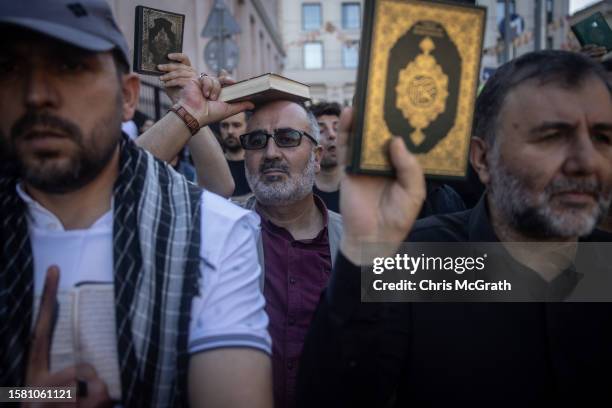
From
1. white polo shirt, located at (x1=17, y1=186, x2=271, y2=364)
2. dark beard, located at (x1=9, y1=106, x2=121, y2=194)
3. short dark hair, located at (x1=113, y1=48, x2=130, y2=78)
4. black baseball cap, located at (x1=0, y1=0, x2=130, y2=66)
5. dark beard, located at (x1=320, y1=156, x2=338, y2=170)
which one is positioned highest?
black baseball cap, located at (x1=0, y1=0, x2=130, y2=66)

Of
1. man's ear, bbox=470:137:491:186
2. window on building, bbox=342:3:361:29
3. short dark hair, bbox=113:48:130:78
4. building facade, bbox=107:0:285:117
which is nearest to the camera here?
short dark hair, bbox=113:48:130:78

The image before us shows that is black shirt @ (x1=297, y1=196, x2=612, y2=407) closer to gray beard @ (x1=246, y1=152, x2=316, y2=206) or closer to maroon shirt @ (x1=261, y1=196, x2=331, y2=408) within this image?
maroon shirt @ (x1=261, y1=196, x2=331, y2=408)

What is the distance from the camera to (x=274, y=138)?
109 inches

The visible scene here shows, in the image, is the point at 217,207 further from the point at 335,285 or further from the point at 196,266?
the point at 335,285

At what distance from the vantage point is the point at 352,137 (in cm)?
137

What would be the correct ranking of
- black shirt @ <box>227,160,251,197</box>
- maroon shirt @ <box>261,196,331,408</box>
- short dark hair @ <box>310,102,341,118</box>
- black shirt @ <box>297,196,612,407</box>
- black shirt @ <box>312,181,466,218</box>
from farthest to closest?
short dark hair @ <box>310,102,341,118</box> < black shirt @ <box>227,160,251,197</box> < black shirt @ <box>312,181,466,218</box> < maroon shirt @ <box>261,196,331,408</box> < black shirt @ <box>297,196,612,407</box>

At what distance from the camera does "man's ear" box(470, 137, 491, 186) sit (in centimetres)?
177

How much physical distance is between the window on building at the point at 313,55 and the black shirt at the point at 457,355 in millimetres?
35437

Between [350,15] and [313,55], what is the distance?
11.4ft

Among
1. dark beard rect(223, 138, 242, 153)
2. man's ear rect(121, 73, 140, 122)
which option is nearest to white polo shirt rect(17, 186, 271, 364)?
man's ear rect(121, 73, 140, 122)

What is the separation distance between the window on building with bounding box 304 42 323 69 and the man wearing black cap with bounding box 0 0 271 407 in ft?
116

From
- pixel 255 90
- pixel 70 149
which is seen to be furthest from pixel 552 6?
pixel 70 149

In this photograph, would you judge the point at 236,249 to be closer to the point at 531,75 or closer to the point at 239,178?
the point at 531,75

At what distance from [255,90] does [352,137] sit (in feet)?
3.88
